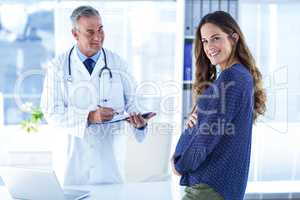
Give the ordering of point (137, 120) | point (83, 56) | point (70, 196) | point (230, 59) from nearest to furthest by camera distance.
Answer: point (230, 59) → point (70, 196) → point (137, 120) → point (83, 56)

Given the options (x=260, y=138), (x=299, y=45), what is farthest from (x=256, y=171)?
(x=299, y=45)

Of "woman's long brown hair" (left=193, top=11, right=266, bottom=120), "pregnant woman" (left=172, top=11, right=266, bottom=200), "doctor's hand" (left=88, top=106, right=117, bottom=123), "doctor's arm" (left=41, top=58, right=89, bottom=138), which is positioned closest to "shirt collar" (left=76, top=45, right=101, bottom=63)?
"doctor's arm" (left=41, top=58, right=89, bottom=138)

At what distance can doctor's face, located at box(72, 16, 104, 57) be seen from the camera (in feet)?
8.41

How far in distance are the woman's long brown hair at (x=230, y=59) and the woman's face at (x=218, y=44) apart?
1cm

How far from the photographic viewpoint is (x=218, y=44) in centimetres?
152

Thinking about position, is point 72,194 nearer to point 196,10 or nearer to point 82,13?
point 82,13

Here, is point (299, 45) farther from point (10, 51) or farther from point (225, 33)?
point (10, 51)

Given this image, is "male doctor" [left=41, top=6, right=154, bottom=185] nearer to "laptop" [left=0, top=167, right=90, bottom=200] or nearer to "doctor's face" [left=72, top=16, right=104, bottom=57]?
"doctor's face" [left=72, top=16, right=104, bottom=57]

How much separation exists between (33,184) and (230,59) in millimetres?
861

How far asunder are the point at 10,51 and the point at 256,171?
5224 millimetres

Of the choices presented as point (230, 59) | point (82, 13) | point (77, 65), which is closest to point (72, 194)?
point (230, 59)

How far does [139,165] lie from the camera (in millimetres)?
2633

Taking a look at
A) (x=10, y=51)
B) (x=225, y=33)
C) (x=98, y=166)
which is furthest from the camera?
(x=10, y=51)

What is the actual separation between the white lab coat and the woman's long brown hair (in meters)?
0.73
